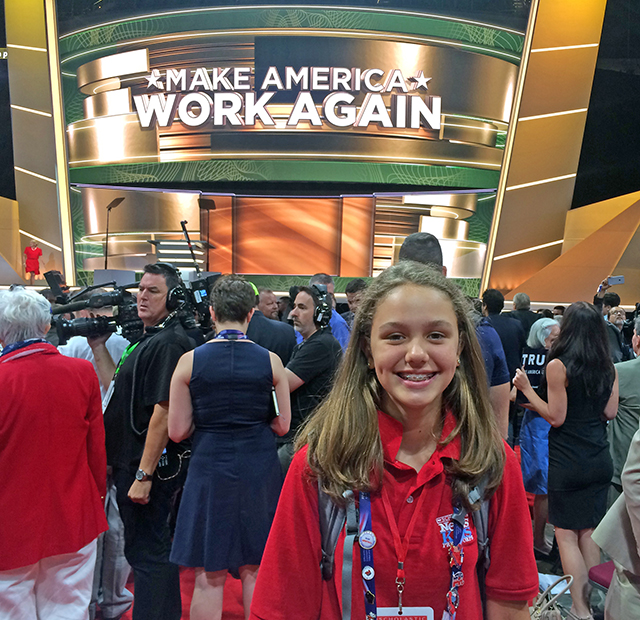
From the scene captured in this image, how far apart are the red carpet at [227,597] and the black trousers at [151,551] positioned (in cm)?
41

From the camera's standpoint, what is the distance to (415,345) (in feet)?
3.64

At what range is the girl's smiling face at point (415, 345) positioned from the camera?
1.11m

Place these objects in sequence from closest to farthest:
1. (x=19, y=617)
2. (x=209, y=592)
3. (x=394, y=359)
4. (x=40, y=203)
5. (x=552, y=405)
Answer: (x=394, y=359)
(x=19, y=617)
(x=209, y=592)
(x=552, y=405)
(x=40, y=203)

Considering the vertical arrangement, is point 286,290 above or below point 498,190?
below

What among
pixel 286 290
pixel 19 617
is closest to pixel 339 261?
pixel 286 290

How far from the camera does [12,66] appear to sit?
13.2 m

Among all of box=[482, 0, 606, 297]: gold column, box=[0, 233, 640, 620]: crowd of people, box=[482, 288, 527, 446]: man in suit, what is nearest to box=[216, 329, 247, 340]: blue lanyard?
box=[0, 233, 640, 620]: crowd of people

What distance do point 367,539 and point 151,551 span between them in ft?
6.13

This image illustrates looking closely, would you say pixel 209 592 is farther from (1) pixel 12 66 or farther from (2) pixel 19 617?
(1) pixel 12 66

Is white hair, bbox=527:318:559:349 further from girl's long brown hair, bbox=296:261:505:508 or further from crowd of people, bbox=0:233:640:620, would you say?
→ girl's long brown hair, bbox=296:261:505:508

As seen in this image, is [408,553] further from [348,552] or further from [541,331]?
[541,331]

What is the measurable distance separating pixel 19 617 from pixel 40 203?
Result: 42.8 feet

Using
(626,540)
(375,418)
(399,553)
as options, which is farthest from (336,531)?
(626,540)

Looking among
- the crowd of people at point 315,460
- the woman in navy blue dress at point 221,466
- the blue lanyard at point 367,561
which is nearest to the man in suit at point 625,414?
the crowd of people at point 315,460
